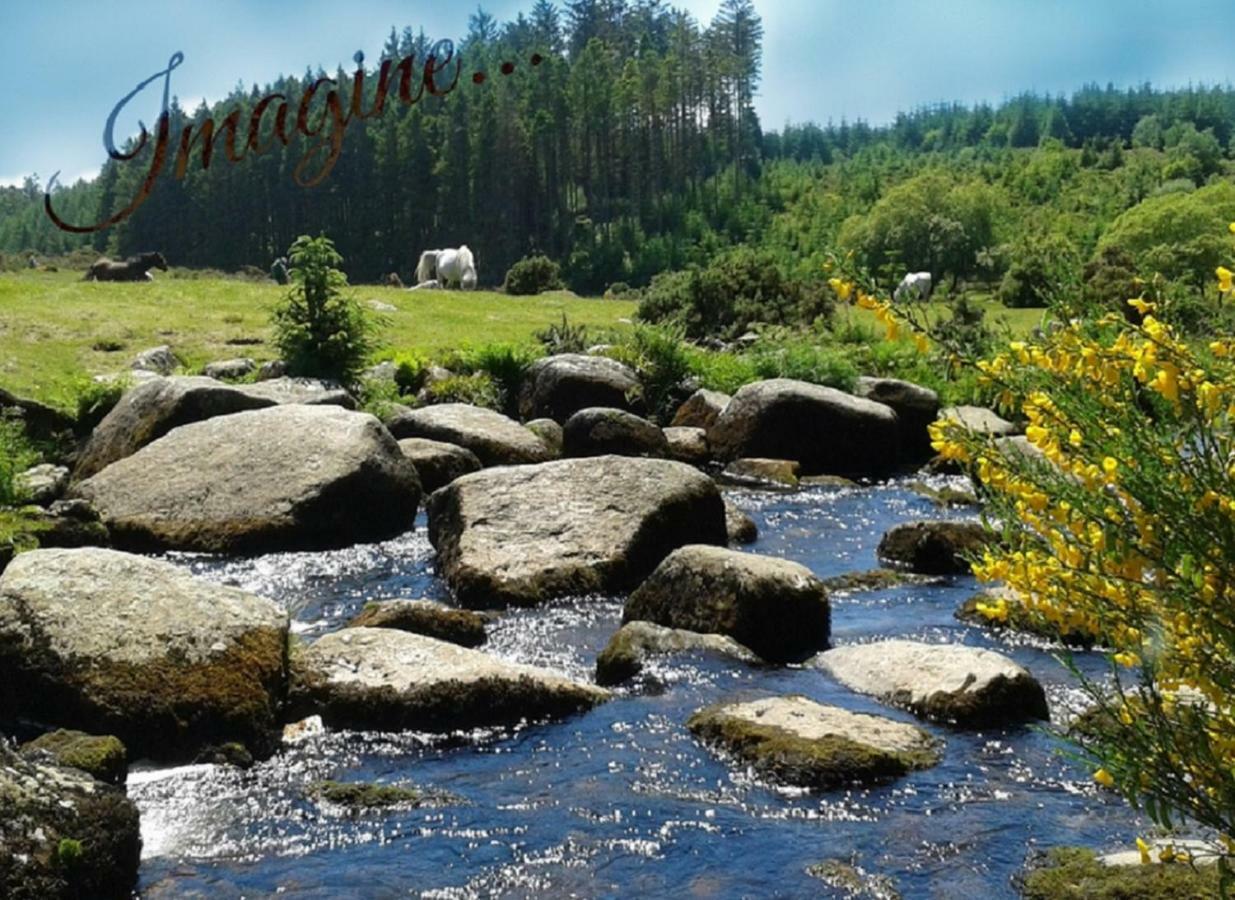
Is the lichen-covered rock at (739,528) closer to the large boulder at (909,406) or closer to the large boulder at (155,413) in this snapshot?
the large boulder at (155,413)

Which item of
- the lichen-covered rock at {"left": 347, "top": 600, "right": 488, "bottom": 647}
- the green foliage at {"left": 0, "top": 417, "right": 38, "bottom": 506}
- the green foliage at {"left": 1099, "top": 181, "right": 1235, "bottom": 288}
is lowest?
the lichen-covered rock at {"left": 347, "top": 600, "right": 488, "bottom": 647}

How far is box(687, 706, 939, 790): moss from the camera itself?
9.34 meters

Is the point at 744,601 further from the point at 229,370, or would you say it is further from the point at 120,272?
the point at 120,272

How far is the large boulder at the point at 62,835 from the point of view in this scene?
722cm

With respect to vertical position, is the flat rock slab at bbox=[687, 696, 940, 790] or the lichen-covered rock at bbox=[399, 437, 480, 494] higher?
the lichen-covered rock at bbox=[399, 437, 480, 494]

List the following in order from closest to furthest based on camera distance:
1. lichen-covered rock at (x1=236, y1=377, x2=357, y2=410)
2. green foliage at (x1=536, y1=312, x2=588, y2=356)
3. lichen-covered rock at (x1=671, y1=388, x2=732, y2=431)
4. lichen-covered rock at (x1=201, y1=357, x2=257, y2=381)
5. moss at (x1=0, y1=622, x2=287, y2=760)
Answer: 1. moss at (x1=0, y1=622, x2=287, y2=760)
2. lichen-covered rock at (x1=236, y1=377, x2=357, y2=410)
3. lichen-covered rock at (x1=671, y1=388, x2=732, y2=431)
4. lichen-covered rock at (x1=201, y1=357, x2=257, y2=381)
5. green foliage at (x1=536, y1=312, x2=588, y2=356)

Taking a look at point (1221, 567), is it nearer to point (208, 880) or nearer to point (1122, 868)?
point (1122, 868)

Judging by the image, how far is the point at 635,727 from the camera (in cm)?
1058

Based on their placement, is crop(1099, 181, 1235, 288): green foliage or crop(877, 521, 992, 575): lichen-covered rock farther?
crop(1099, 181, 1235, 288): green foliage

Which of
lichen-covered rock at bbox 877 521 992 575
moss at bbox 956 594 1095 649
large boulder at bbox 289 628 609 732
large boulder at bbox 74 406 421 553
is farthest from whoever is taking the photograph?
large boulder at bbox 74 406 421 553

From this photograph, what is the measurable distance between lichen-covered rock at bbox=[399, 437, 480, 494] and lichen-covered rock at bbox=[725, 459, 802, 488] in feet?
15.8

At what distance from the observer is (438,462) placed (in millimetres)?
20641

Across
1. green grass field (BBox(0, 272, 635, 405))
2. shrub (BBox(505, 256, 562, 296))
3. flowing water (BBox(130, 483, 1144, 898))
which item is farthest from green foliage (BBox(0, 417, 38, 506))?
shrub (BBox(505, 256, 562, 296))

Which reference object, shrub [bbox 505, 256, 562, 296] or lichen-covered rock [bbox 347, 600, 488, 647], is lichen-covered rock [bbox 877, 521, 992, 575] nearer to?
lichen-covered rock [bbox 347, 600, 488, 647]
